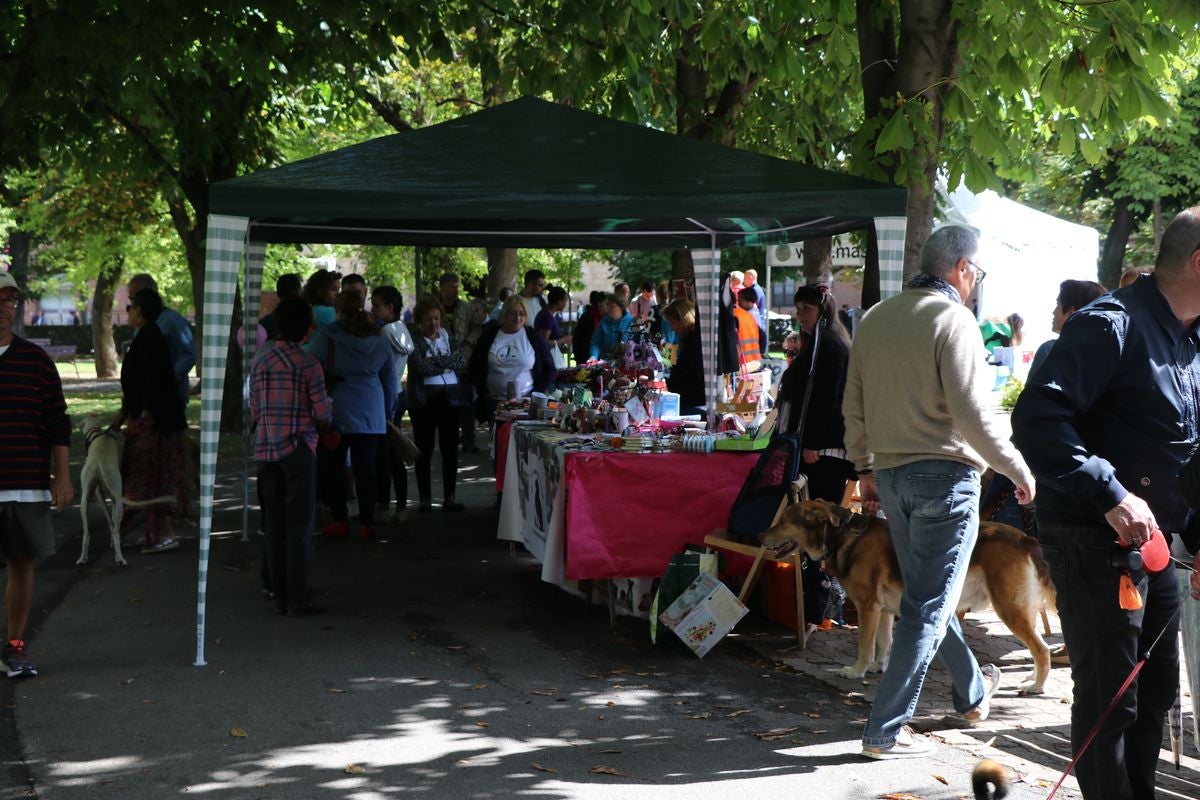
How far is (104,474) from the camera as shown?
9500 mm

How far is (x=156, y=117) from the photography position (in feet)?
52.4

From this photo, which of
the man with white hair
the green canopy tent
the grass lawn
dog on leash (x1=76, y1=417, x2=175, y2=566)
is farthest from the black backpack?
the grass lawn

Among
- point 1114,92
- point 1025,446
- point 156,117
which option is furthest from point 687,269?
point 1025,446

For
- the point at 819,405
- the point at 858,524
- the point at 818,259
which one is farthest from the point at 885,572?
the point at 818,259

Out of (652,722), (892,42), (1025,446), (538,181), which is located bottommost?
(652,722)

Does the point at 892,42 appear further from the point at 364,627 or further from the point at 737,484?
the point at 364,627

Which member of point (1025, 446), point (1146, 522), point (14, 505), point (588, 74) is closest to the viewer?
point (1146, 522)

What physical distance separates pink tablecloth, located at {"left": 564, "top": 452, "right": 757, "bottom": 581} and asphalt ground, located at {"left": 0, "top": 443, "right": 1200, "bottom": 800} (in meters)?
0.48

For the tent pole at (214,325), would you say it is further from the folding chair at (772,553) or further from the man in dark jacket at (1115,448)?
the man in dark jacket at (1115,448)

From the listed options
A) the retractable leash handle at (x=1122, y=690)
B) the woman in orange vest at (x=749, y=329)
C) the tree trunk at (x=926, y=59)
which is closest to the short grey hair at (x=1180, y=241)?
the retractable leash handle at (x=1122, y=690)

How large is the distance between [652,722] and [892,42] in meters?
5.25

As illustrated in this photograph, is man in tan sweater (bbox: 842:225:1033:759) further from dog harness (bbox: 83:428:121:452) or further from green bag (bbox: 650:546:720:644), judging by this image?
dog harness (bbox: 83:428:121:452)

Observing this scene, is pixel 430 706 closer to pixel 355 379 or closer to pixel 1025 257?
pixel 355 379

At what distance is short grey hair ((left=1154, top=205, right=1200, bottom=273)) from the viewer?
378cm
